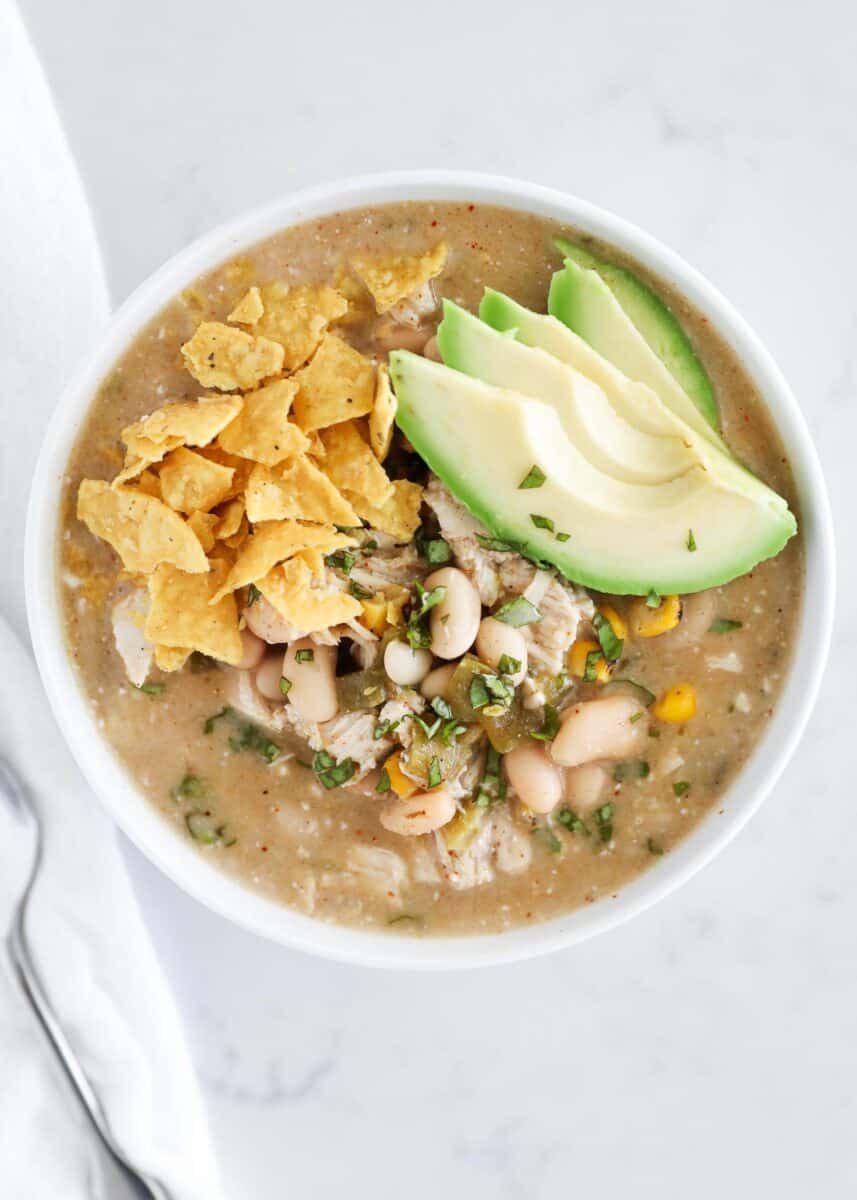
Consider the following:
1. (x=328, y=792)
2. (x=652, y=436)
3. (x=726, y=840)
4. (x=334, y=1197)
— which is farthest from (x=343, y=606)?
(x=334, y=1197)

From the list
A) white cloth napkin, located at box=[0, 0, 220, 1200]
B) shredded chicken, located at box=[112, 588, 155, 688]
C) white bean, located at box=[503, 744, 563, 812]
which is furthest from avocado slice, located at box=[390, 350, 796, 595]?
white cloth napkin, located at box=[0, 0, 220, 1200]

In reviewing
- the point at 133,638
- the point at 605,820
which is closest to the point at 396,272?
the point at 133,638

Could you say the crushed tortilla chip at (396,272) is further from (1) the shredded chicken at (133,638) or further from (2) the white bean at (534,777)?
(2) the white bean at (534,777)

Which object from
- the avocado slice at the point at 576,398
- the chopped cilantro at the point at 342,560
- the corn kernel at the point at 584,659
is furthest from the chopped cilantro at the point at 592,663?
the chopped cilantro at the point at 342,560

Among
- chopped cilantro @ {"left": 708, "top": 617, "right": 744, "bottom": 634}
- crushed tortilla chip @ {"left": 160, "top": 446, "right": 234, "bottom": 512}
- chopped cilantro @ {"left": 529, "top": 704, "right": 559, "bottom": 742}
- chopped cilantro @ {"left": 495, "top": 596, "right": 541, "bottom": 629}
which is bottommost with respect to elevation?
chopped cilantro @ {"left": 529, "top": 704, "right": 559, "bottom": 742}

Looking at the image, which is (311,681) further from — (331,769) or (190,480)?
(190,480)

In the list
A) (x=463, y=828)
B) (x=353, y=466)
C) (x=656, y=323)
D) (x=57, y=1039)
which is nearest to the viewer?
(x=353, y=466)

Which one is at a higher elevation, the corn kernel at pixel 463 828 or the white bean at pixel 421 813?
the white bean at pixel 421 813

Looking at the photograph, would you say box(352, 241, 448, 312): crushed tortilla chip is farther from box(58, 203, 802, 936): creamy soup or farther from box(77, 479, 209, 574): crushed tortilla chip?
box(77, 479, 209, 574): crushed tortilla chip
